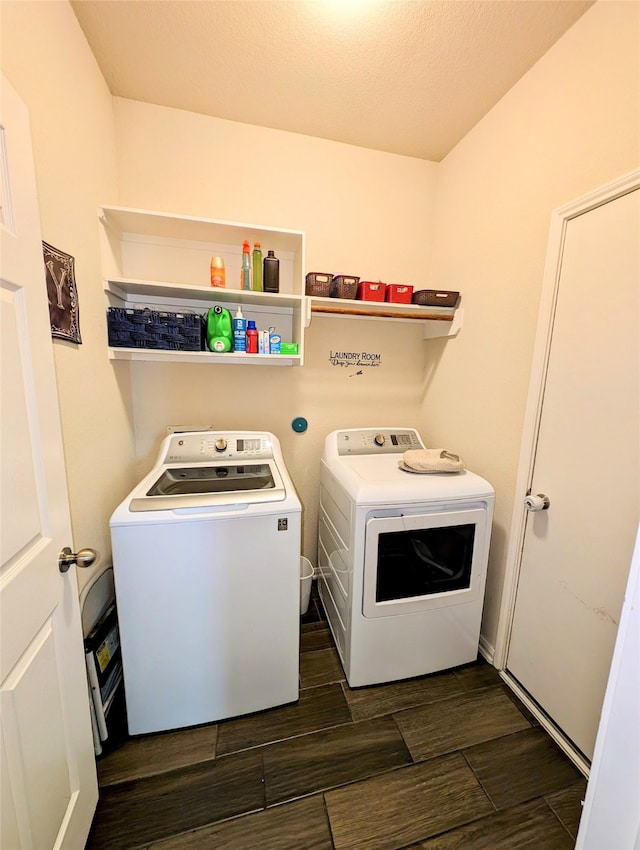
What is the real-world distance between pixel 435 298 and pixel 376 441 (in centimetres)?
86

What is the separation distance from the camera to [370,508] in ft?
4.57

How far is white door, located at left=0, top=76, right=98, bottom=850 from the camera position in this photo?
678 mm

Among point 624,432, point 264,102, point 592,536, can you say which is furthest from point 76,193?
point 592,536

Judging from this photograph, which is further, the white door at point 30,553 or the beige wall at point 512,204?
the beige wall at point 512,204

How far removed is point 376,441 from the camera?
6.48ft

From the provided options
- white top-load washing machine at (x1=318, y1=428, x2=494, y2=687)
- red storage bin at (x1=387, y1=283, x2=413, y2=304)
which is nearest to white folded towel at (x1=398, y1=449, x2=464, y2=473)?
white top-load washing machine at (x1=318, y1=428, x2=494, y2=687)

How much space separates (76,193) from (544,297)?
1858 millimetres

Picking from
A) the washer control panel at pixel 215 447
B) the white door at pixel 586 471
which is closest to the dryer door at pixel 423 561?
the white door at pixel 586 471

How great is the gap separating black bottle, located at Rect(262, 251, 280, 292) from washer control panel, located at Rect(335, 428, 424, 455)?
0.86m

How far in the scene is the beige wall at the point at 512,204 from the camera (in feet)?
3.70

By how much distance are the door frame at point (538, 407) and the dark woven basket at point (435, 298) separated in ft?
1.75

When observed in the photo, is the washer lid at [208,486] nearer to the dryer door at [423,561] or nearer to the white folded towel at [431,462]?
the dryer door at [423,561]

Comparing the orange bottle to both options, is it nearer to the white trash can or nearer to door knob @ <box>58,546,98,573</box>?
door knob @ <box>58,546,98,573</box>

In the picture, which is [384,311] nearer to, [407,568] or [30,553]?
[407,568]
